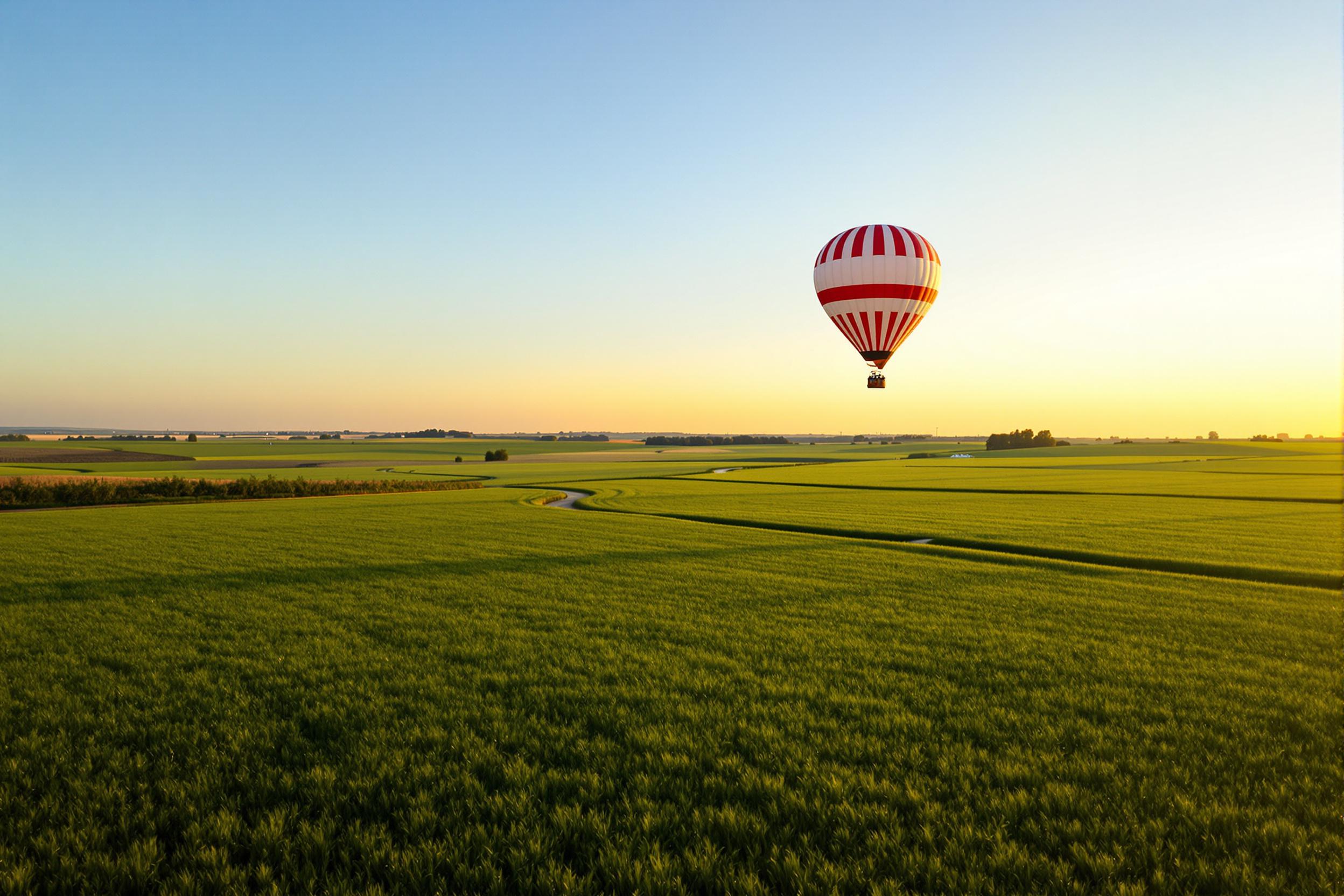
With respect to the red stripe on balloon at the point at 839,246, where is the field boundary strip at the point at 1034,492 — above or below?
below

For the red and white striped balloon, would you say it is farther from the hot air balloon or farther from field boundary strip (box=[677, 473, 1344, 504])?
field boundary strip (box=[677, 473, 1344, 504])

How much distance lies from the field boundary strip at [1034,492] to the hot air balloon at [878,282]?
18.3 metres

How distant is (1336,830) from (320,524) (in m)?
31.4

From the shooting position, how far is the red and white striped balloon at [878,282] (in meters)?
31.3

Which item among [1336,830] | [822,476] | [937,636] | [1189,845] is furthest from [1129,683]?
[822,476]

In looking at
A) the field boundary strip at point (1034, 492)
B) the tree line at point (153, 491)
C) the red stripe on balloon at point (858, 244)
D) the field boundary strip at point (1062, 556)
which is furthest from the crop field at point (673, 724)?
the tree line at point (153, 491)

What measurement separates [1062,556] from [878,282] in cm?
1666

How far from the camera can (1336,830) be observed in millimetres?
4945

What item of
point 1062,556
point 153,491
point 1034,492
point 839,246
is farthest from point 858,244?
point 153,491

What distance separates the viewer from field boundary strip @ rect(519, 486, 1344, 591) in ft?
53.0

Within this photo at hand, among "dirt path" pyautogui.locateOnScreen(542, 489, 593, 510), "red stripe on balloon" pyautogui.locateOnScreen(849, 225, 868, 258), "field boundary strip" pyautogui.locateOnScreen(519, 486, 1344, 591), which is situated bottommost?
"dirt path" pyautogui.locateOnScreen(542, 489, 593, 510)

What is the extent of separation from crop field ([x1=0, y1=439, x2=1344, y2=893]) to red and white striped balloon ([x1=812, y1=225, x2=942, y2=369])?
657 inches

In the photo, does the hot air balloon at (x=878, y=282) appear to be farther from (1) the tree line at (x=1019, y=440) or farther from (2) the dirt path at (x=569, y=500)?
(1) the tree line at (x=1019, y=440)

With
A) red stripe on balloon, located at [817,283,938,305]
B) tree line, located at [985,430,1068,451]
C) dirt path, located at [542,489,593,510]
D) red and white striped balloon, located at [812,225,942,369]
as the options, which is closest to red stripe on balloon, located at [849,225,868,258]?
red and white striped balloon, located at [812,225,942,369]
